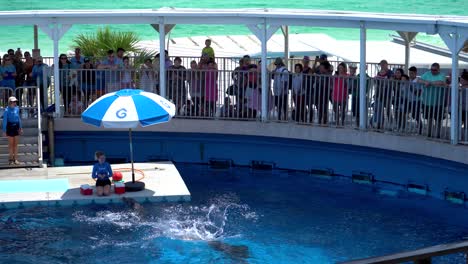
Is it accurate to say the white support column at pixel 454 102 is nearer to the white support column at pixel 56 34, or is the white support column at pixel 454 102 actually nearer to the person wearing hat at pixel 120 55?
the person wearing hat at pixel 120 55

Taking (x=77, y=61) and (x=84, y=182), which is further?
(x=77, y=61)

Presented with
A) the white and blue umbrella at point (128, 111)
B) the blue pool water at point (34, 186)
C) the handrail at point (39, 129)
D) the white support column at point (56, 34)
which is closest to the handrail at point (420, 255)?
the white and blue umbrella at point (128, 111)

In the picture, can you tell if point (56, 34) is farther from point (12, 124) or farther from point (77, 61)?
point (12, 124)

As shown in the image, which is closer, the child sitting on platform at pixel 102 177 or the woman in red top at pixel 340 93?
the child sitting on platform at pixel 102 177

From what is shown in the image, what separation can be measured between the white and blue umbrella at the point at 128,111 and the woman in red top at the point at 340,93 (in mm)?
3951

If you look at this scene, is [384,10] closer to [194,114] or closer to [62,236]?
[194,114]

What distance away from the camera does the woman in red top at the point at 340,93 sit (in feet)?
67.8

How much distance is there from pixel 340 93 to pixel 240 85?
245 centimetres

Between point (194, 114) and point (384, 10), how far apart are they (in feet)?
198

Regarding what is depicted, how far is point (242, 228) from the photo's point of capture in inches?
685

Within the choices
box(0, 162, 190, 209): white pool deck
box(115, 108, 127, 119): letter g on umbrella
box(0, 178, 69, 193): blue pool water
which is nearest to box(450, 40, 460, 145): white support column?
box(0, 162, 190, 209): white pool deck

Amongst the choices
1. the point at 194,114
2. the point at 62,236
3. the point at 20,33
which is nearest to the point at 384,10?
the point at 20,33

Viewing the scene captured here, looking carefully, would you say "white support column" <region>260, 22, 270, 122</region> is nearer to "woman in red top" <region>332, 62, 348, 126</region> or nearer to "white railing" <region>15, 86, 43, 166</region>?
"woman in red top" <region>332, 62, 348, 126</region>

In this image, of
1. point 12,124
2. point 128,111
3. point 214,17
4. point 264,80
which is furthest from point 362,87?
point 12,124
